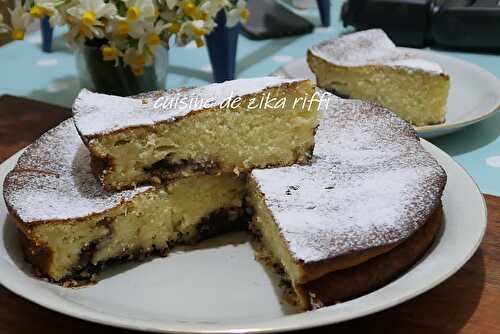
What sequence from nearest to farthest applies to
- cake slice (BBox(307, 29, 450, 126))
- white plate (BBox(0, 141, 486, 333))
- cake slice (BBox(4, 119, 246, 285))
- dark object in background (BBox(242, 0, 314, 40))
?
1. white plate (BBox(0, 141, 486, 333))
2. cake slice (BBox(4, 119, 246, 285))
3. cake slice (BBox(307, 29, 450, 126))
4. dark object in background (BBox(242, 0, 314, 40))

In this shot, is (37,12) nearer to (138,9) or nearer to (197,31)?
(138,9)

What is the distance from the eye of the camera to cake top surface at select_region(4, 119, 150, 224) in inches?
53.9

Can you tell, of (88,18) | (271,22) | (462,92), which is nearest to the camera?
(88,18)

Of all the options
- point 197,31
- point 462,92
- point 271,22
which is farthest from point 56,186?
point 271,22

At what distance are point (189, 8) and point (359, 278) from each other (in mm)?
991

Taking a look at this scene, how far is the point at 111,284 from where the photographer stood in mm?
1417

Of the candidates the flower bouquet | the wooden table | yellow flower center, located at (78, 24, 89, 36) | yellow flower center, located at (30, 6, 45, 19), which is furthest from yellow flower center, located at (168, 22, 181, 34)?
the wooden table

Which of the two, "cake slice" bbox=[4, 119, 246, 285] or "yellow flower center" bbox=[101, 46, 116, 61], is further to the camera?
"yellow flower center" bbox=[101, 46, 116, 61]

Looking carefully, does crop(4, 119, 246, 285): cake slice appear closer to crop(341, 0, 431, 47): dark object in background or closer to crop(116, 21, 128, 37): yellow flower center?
crop(116, 21, 128, 37): yellow flower center

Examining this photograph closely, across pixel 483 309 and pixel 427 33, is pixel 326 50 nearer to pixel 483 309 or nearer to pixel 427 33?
pixel 427 33

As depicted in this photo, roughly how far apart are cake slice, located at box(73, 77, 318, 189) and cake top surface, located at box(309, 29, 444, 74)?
68 cm

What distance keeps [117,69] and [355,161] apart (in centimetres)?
96

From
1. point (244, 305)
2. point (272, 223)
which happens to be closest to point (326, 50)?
point (272, 223)

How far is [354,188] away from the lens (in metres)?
1.41
